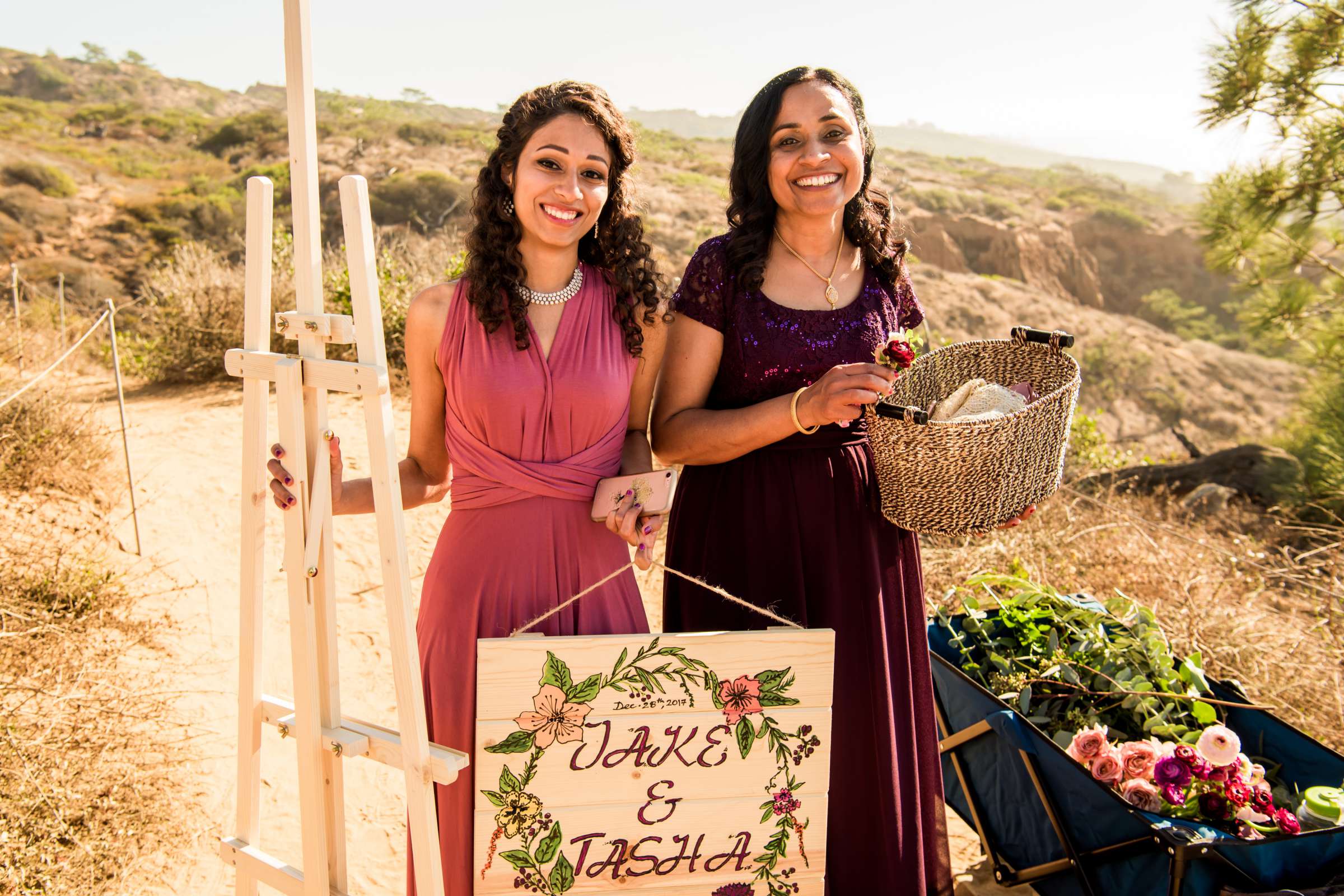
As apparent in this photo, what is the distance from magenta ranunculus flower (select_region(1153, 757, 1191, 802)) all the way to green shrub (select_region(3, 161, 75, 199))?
2600 cm

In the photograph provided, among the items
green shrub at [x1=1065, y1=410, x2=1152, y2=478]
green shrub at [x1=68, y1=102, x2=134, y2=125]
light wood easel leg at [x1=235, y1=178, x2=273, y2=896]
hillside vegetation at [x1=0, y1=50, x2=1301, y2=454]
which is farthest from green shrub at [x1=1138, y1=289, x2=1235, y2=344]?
green shrub at [x1=68, y1=102, x2=134, y2=125]

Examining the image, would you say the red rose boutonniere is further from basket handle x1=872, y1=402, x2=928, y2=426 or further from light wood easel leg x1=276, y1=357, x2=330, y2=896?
light wood easel leg x1=276, y1=357, x2=330, y2=896

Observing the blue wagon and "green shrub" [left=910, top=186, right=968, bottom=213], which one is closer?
Result: the blue wagon

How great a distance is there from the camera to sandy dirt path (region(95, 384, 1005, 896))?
311cm

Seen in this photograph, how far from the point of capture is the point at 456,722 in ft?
5.91

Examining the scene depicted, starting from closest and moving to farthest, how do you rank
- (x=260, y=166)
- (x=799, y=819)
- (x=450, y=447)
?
(x=799, y=819) → (x=450, y=447) → (x=260, y=166)

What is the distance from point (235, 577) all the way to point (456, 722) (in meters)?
3.53

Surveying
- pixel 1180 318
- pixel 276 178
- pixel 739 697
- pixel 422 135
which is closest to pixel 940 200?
pixel 1180 318

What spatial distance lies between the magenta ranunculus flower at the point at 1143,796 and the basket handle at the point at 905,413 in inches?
43.8

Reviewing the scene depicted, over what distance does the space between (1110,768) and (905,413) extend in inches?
45.5

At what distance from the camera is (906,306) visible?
2334mm

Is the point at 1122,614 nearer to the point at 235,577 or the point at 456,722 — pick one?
the point at 456,722

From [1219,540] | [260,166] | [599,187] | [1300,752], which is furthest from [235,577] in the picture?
[260,166]

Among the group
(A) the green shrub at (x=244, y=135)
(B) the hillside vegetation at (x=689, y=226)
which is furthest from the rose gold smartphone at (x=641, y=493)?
(A) the green shrub at (x=244, y=135)
